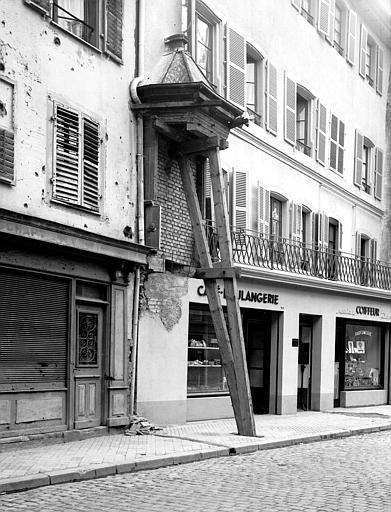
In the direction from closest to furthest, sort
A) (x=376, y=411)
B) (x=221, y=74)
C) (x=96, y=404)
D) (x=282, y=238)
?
(x=96, y=404) < (x=221, y=74) < (x=282, y=238) < (x=376, y=411)

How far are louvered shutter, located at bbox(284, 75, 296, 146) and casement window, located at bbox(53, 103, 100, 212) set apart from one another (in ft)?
28.4

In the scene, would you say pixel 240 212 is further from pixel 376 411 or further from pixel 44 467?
pixel 44 467

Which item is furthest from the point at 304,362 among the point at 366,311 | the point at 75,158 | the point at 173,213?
the point at 75,158

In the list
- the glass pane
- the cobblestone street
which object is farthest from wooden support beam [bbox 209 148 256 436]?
the glass pane

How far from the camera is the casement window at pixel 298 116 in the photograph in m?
21.3

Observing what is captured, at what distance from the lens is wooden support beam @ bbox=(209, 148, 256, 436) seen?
14188 millimetres

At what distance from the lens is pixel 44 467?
990 cm

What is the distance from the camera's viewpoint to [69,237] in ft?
40.2

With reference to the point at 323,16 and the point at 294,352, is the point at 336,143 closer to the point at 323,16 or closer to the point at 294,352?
the point at 323,16

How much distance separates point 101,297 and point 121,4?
5.19 meters

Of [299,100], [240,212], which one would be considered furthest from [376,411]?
[299,100]

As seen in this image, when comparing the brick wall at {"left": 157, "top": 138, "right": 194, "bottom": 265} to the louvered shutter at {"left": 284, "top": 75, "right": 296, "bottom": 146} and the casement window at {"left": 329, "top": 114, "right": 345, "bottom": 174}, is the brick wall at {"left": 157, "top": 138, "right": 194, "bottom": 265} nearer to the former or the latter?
the louvered shutter at {"left": 284, "top": 75, "right": 296, "bottom": 146}

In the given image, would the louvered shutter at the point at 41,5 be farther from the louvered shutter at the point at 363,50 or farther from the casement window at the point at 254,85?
the louvered shutter at the point at 363,50

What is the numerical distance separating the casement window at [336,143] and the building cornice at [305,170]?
646 millimetres
